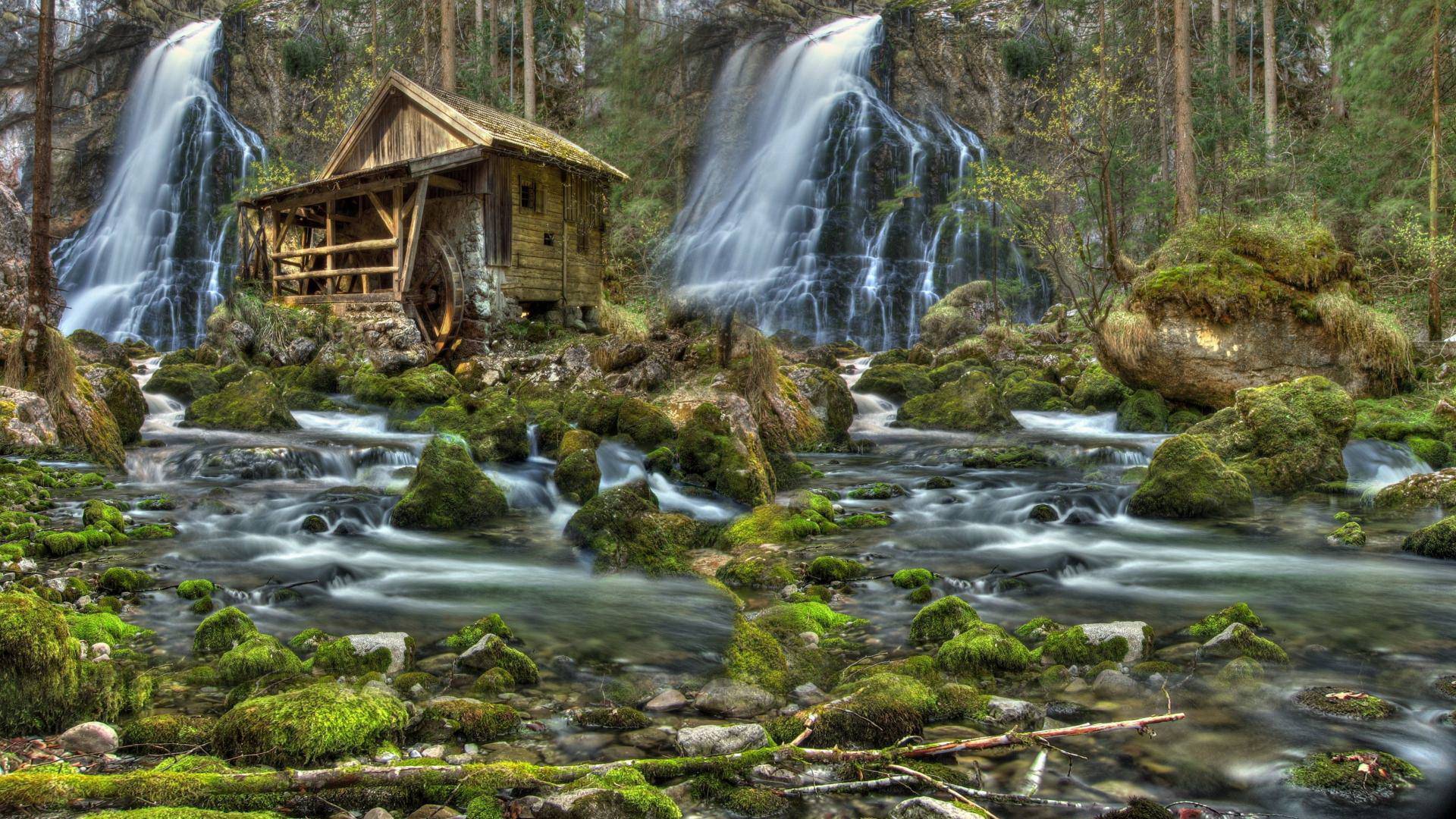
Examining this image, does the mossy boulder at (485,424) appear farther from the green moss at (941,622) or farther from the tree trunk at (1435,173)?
the tree trunk at (1435,173)

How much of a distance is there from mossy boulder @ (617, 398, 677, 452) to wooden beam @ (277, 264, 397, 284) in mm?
11778

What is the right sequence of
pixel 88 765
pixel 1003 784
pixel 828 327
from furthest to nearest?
1. pixel 828 327
2. pixel 1003 784
3. pixel 88 765

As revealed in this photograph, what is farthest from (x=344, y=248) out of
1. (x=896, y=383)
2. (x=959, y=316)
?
(x=959, y=316)

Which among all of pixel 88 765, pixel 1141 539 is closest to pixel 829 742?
pixel 88 765

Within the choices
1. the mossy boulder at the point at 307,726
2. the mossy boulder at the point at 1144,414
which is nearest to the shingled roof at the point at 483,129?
the mossy boulder at the point at 1144,414

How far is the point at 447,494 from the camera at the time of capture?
29.3 feet

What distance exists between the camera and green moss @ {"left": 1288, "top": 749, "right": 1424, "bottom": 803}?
3.24 meters

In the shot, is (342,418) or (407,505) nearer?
(407,505)

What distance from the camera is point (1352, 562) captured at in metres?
7.23

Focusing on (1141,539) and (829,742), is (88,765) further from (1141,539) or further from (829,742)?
(1141,539)

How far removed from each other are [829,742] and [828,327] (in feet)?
93.5

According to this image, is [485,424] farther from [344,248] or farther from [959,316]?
[959,316]

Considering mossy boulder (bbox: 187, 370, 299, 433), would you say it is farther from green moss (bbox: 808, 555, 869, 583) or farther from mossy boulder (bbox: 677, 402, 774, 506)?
green moss (bbox: 808, 555, 869, 583)

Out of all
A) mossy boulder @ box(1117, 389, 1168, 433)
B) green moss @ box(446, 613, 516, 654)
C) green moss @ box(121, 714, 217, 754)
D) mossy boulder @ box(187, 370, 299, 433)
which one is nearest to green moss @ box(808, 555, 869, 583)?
green moss @ box(446, 613, 516, 654)
